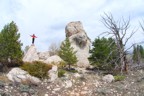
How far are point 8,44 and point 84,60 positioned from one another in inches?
344

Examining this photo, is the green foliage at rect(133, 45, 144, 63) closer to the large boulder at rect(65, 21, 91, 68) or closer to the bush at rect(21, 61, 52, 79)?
the large boulder at rect(65, 21, 91, 68)

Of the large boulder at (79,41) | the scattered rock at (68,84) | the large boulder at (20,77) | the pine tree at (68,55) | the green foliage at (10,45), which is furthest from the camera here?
the large boulder at (79,41)

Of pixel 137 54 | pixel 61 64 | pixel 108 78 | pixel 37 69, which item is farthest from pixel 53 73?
pixel 137 54

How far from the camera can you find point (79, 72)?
2497 centimetres

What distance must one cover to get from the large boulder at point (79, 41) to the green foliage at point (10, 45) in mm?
7213

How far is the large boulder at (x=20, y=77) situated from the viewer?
69.2ft

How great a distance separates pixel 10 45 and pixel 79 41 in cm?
862

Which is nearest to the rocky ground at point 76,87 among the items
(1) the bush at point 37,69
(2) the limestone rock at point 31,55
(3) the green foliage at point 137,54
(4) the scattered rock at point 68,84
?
(4) the scattered rock at point 68,84

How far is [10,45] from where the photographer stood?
906 inches

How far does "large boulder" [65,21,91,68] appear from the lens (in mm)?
29306

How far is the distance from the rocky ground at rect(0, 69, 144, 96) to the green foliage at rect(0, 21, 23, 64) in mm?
1904

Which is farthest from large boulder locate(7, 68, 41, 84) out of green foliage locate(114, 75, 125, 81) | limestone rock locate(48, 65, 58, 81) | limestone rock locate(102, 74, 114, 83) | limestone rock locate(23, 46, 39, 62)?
limestone rock locate(23, 46, 39, 62)

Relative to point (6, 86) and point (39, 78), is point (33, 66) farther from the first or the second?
point (6, 86)

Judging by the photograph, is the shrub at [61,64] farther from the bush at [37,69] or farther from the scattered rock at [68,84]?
the scattered rock at [68,84]
